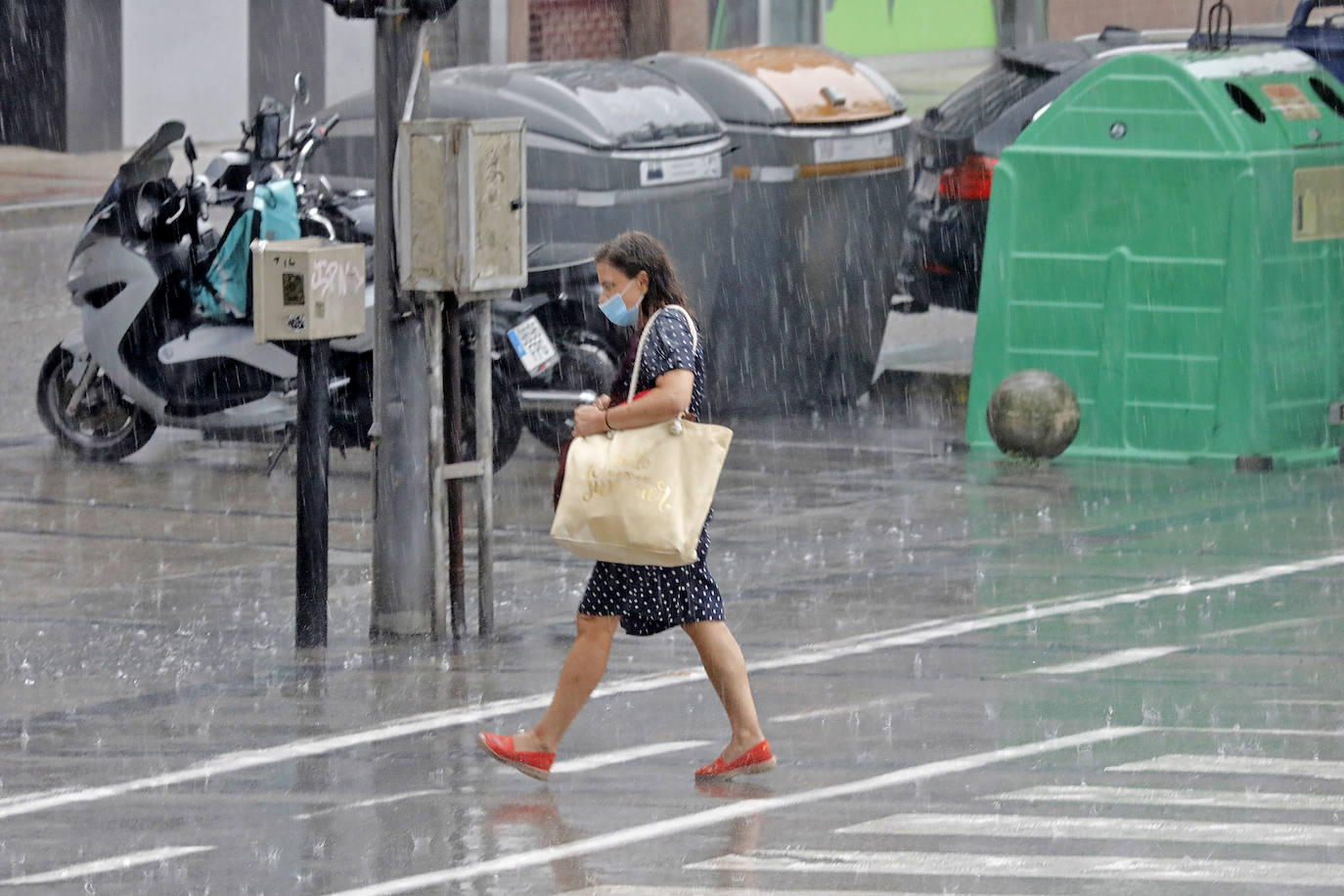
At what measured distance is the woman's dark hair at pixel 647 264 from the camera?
7.50 meters

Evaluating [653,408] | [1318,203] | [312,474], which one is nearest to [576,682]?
[653,408]

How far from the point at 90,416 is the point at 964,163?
540 centimetres

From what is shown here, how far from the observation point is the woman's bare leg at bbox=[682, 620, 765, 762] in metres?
7.30

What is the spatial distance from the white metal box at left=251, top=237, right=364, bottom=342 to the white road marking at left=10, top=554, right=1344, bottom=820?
162 cm

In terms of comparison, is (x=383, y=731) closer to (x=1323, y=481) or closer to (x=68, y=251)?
(x=1323, y=481)

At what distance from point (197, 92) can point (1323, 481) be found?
18.1 meters

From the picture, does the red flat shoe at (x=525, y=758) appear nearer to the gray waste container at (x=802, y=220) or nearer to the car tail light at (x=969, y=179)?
the gray waste container at (x=802, y=220)

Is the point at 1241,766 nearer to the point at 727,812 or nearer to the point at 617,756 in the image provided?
the point at 727,812

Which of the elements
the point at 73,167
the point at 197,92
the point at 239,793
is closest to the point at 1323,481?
the point at 239,793

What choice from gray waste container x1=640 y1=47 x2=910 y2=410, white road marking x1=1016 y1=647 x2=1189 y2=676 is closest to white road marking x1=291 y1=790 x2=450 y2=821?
white road marking x1=1016 y1=647 x2=1189 y2=676

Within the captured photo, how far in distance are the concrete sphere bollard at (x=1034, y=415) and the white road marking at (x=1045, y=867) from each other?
21.9 ft

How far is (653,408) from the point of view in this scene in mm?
7340

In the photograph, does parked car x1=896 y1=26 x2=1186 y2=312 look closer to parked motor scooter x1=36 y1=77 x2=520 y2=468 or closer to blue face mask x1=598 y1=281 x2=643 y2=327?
parked motor scooter x1=36 y1=77 x2=520 y2=468

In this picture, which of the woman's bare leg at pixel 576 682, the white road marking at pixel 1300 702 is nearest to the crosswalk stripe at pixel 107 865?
the woman's bare leg at pixel 576 682
